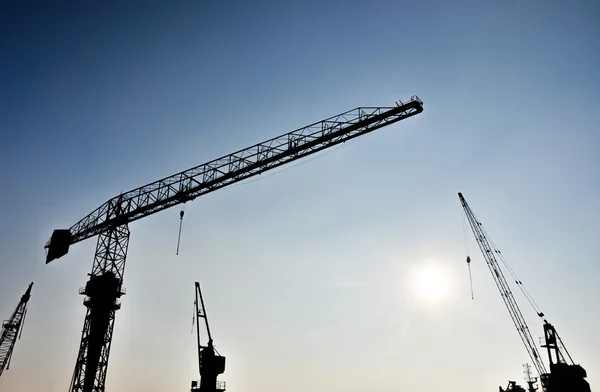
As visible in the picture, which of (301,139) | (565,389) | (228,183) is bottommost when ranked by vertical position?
(565,389)

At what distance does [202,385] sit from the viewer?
55250mm

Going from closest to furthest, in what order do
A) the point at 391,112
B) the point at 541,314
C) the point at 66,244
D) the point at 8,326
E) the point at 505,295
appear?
1. the point at 391,112
2. the point at 66,244
3. the point at 541,314
4. the point at 505,295
5. the point at 8,326

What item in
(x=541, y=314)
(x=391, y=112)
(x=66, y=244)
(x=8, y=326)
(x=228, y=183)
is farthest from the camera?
(x=8, y=326)

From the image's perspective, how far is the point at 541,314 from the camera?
221ft

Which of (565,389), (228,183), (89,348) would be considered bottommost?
(565,389)

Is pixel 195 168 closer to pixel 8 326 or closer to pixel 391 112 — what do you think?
pixel 391 112

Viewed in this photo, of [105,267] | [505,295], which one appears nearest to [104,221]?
→ [105,267]

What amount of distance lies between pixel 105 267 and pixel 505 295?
211ft

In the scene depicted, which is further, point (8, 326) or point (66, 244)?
point (8, 326)

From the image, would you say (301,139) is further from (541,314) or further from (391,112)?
(541,314)

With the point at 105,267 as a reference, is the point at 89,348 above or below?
below

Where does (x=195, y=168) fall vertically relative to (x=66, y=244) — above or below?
above

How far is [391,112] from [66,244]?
167ft

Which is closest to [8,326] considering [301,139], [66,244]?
[66,244]
